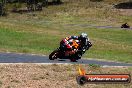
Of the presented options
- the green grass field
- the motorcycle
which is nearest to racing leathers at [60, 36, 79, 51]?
the motorcycle

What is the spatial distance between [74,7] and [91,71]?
8118cm

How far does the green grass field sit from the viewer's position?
36.5 meters

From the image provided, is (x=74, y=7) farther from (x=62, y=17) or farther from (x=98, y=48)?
(x=98, y=48)

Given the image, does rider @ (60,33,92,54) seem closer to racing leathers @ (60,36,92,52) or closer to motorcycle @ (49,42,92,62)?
racing leathers @ (60,36,92,52)

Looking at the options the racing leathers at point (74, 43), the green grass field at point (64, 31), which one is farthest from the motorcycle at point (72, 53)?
the green grass field at point (64, 31)

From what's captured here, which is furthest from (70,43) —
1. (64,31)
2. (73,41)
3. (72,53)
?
(64,31)

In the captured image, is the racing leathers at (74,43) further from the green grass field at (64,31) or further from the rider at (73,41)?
the green grass field at (64,31)

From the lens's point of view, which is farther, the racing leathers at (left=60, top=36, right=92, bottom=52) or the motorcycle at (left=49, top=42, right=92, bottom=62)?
the motorcycle at (left=49, top=42, right=92, bottom=62)

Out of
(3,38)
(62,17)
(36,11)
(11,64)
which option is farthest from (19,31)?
(36,11)

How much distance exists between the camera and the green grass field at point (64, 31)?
36513 millimetres

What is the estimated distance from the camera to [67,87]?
1812cm

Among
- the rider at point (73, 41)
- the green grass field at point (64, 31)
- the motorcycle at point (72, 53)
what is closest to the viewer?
the rider at point (73, 41)

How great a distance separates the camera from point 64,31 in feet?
188

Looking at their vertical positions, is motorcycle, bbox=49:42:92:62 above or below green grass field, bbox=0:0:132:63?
above
